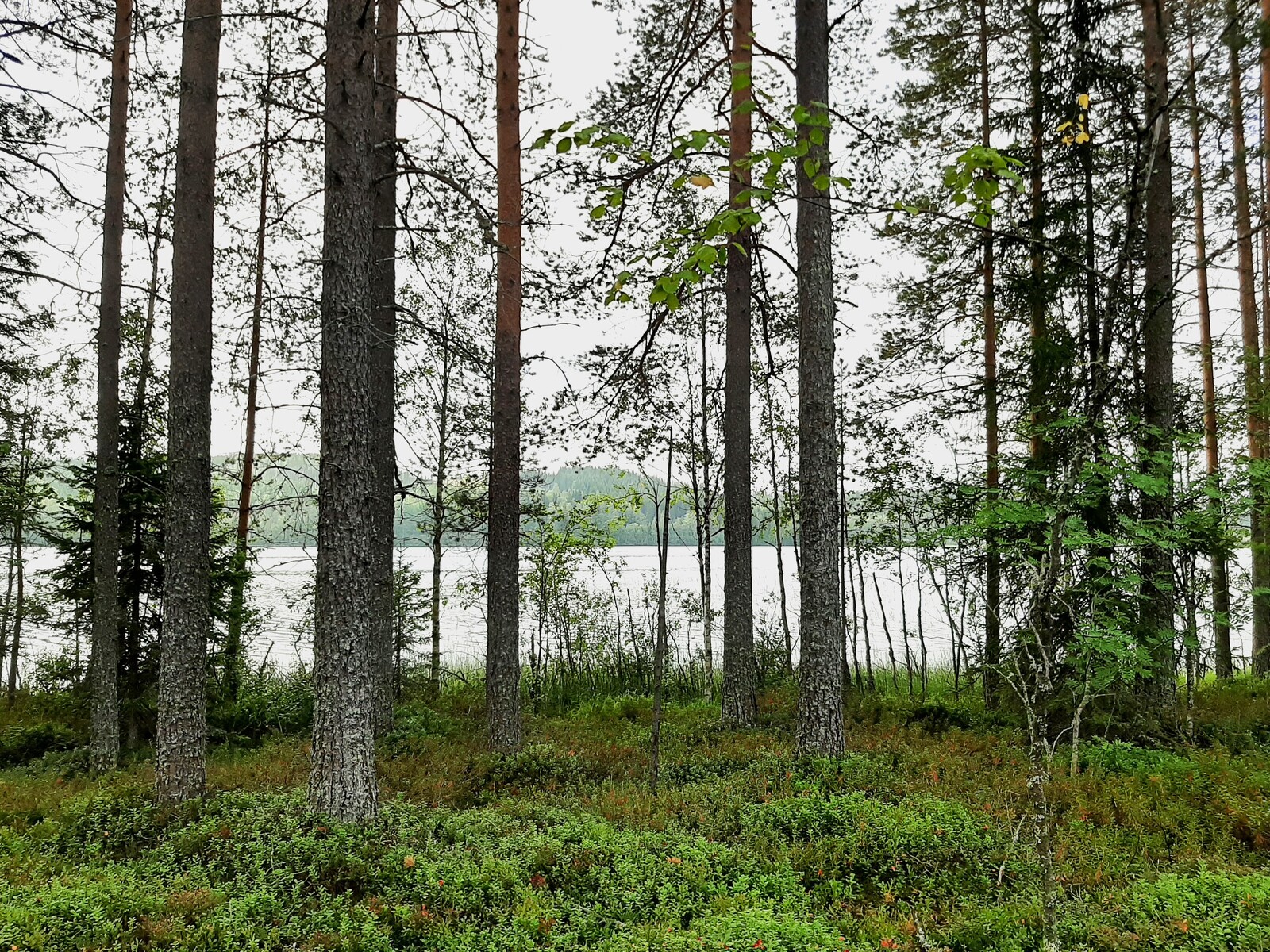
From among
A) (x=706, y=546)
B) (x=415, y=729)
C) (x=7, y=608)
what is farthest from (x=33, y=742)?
(x=706, y=546)

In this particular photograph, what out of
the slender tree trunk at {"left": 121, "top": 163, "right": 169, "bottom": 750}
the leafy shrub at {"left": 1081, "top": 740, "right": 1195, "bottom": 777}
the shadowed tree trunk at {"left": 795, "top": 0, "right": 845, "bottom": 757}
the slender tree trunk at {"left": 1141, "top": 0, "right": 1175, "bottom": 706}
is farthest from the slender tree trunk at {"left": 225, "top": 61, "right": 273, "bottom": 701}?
the slender tree trunk at {"left": 1141, "top": 0, "right": 1175, "bottom": 706}

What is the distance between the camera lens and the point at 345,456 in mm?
5594

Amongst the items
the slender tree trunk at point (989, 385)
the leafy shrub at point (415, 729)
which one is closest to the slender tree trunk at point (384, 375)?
the leafy shrub at point (415, 729)

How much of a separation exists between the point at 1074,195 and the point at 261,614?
47.3ft

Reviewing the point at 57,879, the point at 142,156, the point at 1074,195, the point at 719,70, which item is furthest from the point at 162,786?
the point at 1074,195

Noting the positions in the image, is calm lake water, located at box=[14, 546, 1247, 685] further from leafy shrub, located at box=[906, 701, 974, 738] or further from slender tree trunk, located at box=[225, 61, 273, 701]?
leafy shrub, located at box=[906, 701, 974, 738]

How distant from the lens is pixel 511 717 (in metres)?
8.05

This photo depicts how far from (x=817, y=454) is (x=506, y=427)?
3706 mm

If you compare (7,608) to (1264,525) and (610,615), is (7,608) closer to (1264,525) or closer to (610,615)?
(610,615)

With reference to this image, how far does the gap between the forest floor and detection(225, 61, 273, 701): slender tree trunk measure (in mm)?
2762

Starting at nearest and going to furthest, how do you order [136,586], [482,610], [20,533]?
[136,586], [20,533], [482,610]

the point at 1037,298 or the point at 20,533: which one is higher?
the point at 1037,298

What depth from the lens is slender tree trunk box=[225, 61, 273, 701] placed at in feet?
32.7

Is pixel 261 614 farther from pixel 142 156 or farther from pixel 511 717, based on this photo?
pixel 142 156
